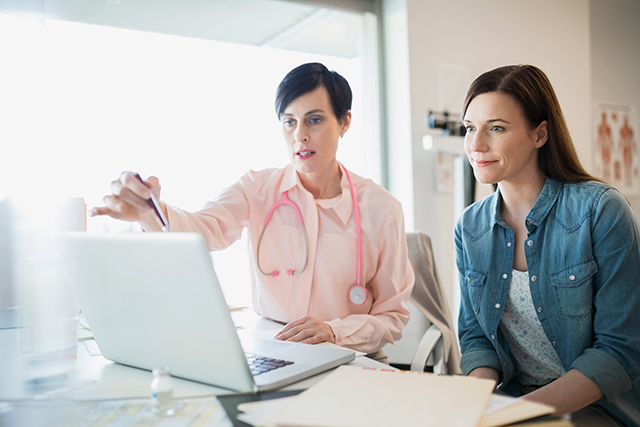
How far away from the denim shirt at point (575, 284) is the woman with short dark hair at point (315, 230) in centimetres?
27

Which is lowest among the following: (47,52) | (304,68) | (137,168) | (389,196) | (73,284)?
(73,284)

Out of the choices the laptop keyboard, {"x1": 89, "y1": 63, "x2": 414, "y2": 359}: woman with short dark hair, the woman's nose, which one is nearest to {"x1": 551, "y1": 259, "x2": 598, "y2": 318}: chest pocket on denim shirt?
{"x1": 89, "y1": 63, "x2": 414, "y2": 359}: woman with short dark hair

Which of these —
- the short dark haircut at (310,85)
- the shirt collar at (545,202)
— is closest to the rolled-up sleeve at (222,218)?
the short dark haircut at (310,85)

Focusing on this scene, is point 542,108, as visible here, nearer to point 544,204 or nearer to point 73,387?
point 544,204

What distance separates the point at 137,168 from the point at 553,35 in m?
2.70

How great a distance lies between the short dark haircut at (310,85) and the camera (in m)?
1.49

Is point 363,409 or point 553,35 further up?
point 553,35

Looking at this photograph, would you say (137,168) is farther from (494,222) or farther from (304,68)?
(494,222)

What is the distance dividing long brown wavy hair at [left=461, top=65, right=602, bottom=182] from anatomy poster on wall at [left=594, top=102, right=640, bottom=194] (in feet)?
9.14

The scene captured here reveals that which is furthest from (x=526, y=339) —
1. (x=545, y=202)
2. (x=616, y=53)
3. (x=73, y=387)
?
(x=616, y=53)

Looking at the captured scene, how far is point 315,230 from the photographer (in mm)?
1479

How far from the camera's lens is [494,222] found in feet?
4.06

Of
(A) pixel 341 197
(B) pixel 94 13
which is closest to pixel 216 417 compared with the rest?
(A) pixel 341 197

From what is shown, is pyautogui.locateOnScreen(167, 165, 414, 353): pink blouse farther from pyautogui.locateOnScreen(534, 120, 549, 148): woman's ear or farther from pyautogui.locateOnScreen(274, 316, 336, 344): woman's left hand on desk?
pyautogui.locateOnScreen(534, 120, 549, 148): woman's ear
